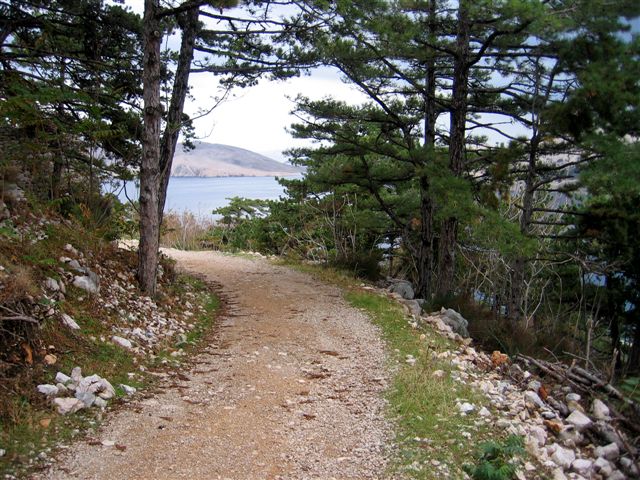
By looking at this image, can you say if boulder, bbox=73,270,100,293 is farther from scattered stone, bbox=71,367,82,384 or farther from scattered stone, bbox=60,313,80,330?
scattered stone, bbox=71,367,82,384

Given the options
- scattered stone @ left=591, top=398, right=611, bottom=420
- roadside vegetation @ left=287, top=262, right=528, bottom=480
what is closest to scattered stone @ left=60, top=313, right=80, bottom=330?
roadside vegetation @ left=287, top=262, right=528, bottom=480

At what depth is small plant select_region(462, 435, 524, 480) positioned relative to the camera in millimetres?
3695

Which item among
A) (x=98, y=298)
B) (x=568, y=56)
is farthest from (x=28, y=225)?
(x=568, y=56)

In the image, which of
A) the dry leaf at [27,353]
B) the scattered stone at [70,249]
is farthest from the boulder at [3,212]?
the dry leaf at [27,353]

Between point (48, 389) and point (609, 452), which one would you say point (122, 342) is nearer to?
point (48, 389)

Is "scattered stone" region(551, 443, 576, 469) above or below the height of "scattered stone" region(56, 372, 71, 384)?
below

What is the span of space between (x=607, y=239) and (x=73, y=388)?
1040 cm

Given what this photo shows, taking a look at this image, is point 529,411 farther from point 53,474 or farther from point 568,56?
point 568,56

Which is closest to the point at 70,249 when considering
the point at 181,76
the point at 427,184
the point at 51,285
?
the point at 51,285

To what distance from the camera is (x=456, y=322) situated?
882cm

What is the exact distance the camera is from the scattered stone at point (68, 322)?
527cm

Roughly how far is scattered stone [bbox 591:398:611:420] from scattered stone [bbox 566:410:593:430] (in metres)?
0.22

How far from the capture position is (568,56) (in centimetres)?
812

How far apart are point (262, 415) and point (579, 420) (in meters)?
3.11
